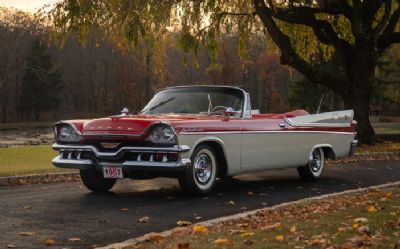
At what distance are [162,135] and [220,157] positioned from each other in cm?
135

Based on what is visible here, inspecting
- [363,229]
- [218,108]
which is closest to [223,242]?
[363,229]

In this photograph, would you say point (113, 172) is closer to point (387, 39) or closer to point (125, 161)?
point (125, 161)

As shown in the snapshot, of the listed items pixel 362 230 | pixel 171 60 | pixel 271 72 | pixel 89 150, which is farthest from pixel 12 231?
pixel 271 72

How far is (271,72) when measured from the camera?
89.3 m

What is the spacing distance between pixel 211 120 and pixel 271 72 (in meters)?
80.4

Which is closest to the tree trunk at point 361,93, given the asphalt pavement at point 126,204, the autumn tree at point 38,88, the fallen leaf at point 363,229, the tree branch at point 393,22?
the tree branch at point 393,22

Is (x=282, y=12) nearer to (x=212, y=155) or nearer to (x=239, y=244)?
(x=212, y=155)

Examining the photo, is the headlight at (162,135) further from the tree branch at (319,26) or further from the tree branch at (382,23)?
the tree branch at (382,23)

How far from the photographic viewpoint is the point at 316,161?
499 inches

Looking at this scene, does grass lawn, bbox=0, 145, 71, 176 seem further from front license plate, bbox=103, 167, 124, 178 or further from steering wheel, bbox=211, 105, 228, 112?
steering wheel, bbox=211, 105, 228, 112

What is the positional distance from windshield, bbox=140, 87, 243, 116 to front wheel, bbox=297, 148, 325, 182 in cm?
242

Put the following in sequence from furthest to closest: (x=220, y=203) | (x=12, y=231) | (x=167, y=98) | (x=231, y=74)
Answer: (x=231, y=74) < (x=167, y=98) < (x=220, y=203) < (x=12, y=231)

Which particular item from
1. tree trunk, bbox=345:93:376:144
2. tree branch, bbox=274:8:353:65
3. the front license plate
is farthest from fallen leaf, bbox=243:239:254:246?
tree trunk, bbox=345:93:376:144

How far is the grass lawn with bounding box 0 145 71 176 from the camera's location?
47.0 ft
